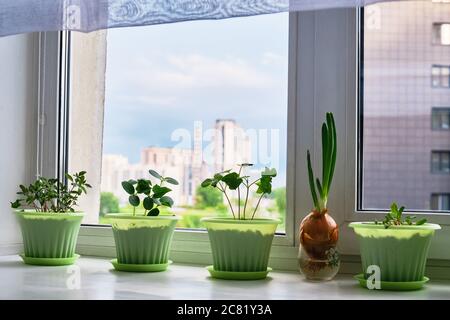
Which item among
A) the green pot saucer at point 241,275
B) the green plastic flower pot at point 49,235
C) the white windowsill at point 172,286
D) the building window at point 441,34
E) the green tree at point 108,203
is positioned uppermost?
the building window at point 441,34

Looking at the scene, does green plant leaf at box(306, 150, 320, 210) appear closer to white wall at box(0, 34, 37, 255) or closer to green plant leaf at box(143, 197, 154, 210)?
green plant leaf at box(143, 197, 154, 210)

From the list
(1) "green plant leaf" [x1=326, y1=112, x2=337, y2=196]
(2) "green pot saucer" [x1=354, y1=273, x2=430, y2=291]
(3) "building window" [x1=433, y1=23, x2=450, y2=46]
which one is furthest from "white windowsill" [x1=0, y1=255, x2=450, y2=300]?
(3) "building window" [x1=433, y1=23, x2=450, y2=46]

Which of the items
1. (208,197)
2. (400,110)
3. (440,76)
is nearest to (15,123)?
(208,197)

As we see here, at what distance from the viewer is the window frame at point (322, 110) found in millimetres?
1805

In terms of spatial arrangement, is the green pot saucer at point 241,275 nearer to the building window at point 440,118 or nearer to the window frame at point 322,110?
the window frame at point 322,110

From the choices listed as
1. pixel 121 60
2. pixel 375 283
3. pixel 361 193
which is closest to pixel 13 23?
pixel 121 60

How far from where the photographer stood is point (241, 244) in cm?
170

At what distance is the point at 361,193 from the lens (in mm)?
1825

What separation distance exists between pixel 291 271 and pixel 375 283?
0.32 m

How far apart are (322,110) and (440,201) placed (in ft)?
1.23

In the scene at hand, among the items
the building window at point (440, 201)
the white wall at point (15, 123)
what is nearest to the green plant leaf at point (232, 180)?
the building window at point (440, 201)

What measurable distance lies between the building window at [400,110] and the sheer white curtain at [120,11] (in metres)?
0.30

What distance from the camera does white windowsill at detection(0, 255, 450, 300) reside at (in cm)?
147

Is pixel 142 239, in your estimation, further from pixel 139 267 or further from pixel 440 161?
pixel 440 161
